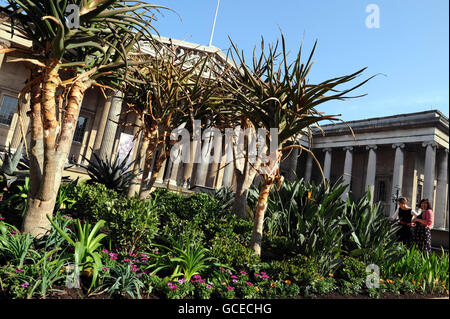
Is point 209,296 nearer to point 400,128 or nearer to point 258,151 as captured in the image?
point 258,151

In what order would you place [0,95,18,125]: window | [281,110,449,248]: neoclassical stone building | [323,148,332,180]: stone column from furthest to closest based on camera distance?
[323,148,332,180]: stone column < [281,110,449,248]: neoclassical stone building < [0,95,18,125]: window

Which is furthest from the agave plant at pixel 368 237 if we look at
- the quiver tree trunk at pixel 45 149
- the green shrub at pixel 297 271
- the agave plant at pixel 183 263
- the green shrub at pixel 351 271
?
the quiver tree trunk at pixel 45 149

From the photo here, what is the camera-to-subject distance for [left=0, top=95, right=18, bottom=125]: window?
22.8 meters

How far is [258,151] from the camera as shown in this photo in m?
5.89

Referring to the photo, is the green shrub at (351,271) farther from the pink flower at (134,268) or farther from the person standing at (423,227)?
the person standing at (423,227)

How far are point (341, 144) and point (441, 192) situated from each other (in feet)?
34.3

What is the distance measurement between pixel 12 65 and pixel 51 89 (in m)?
24.2

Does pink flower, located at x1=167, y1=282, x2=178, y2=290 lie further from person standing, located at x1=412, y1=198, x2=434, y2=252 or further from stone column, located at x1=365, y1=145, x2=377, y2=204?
stone column, located at x1=365, y1=145, x2=377, y2=204

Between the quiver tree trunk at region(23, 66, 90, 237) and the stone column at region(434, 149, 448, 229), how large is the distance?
104 ft

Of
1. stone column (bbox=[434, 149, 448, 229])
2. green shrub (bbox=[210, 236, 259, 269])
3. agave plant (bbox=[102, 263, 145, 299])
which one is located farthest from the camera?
stone column (bbox=[434, 149, 448, 229])

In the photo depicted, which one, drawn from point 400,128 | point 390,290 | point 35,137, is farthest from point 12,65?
point 400,128

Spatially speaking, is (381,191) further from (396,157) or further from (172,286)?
(172,286)

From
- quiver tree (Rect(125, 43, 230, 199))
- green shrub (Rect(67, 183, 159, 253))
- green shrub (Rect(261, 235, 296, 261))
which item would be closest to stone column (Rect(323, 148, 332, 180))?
quiver tree (Rect(125, 43, 230, 199))

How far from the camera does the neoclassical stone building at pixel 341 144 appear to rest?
21500 millimetres
